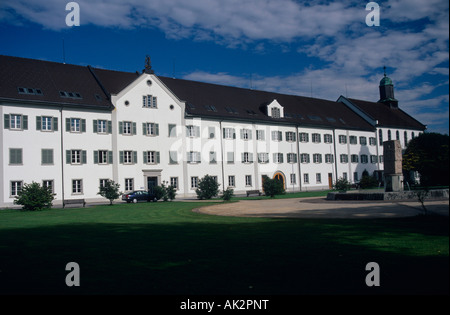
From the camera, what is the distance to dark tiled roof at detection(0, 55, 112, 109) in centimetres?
3884

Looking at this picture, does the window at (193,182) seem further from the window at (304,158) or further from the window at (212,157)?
the window at (304,158)

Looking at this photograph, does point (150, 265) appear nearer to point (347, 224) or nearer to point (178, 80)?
point (347, 224)

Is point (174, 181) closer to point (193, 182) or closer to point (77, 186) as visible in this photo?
point (193, 182)

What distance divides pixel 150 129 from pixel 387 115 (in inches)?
2019

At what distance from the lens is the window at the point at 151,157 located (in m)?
45.6

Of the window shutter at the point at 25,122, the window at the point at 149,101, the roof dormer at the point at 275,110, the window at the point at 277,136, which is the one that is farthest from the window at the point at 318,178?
the window shutter at the point at 25,122

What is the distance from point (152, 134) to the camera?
4631 cm

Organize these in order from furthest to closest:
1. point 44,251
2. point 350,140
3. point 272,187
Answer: point 350,140, point 272,187, point 44,251

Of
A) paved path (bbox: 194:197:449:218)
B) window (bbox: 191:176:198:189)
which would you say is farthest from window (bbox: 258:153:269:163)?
paved path (bbox: 194:197:449:218)

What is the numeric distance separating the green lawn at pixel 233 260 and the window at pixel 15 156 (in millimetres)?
28035

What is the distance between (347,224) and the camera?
14.0 metres

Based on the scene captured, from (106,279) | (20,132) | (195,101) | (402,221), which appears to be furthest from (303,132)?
(106,279)
